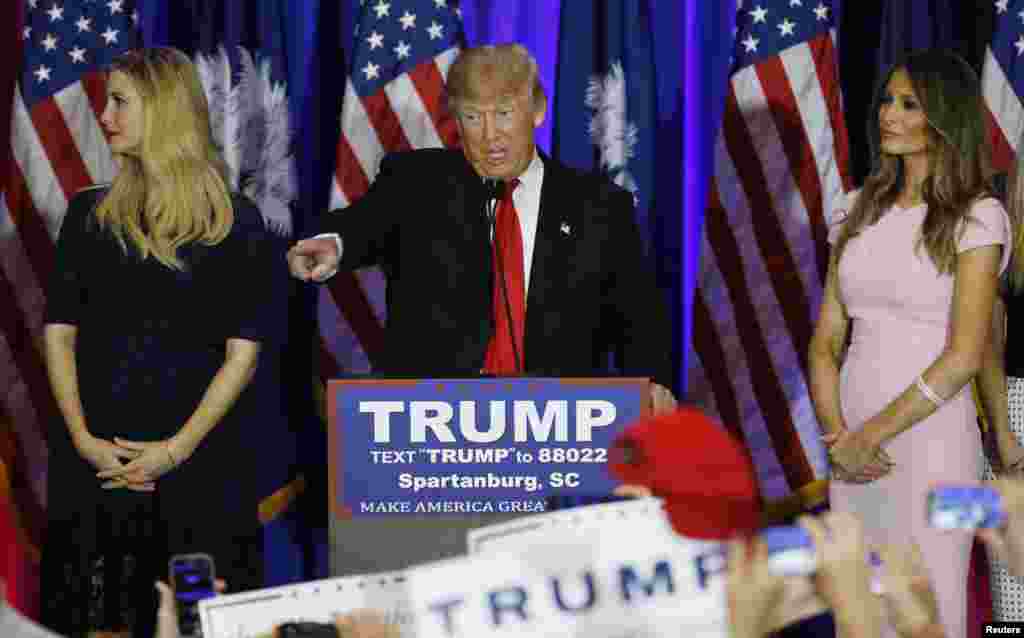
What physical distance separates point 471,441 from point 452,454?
5 cm

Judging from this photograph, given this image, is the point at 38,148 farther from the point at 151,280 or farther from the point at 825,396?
the point at 825,396

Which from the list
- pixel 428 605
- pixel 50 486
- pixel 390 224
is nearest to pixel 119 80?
pixel 390 224

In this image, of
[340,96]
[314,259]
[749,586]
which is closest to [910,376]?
[314,259]

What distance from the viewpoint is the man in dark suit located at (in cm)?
383

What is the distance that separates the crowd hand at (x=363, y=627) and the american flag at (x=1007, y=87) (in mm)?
3473

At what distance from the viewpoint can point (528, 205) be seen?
13.0 feet

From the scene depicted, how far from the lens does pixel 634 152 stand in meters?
5.47

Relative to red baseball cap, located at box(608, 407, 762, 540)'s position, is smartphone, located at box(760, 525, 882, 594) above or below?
below

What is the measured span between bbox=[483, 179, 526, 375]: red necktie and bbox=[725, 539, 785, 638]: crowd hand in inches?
75.8

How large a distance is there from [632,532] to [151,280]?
2206 millimetres

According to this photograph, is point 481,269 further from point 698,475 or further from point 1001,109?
point 1001,109

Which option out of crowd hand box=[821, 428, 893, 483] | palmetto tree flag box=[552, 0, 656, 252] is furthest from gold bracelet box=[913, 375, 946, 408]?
palmetto tree flag box=[552, 0, 656, 252]

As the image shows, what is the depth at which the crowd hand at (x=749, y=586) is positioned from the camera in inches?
73.7

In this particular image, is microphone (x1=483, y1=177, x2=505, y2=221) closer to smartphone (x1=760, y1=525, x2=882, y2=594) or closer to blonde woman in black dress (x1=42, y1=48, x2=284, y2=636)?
blonde woman in black dress (x1=42, y1=48, x2=284, y2=636)
